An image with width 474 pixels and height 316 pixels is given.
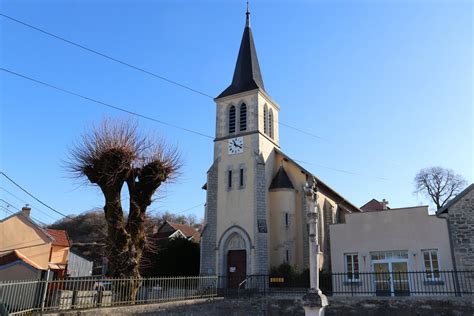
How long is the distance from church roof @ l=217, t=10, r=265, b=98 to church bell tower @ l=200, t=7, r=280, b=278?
0.26 feet

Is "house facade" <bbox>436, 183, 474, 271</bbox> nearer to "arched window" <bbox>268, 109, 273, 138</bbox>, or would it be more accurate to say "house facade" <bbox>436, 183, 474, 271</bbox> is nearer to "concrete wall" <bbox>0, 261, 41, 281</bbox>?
"arched window" <bbox>268, 109, 273, 138</bbox>

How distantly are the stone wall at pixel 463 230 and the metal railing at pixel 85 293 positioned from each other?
1214 cm

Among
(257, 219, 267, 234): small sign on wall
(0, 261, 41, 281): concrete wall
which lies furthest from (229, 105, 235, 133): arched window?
(0, 261, 41, 281): concrete wall

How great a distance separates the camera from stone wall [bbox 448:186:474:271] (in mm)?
18234

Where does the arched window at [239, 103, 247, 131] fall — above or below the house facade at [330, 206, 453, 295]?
above

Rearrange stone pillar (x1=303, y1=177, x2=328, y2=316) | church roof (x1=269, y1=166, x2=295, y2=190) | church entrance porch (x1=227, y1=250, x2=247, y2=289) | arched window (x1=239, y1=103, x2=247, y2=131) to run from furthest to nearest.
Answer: arched window (x1=239, y1=103, x2=247, y2=131), church roof (x1=269, y1=166, x2=295, y2=190), church entrance porch (x1=227, y1=250, x2=247, y2=289), stone pillar (x1=303, y1=177, x2=328, y2=316)

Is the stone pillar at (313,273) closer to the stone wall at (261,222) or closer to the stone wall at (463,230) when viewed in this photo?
the stone wall at (463,230)

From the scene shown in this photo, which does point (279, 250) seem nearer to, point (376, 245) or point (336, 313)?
point (376, 245)

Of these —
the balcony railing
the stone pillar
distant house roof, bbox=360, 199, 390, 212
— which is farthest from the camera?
distant house roof, bbox=360, 199, 390, 212

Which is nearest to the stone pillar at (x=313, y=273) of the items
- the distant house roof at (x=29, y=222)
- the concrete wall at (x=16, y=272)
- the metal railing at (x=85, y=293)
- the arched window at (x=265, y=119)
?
the metal railing at (x=85, y=293)

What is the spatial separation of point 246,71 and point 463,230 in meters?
18.1

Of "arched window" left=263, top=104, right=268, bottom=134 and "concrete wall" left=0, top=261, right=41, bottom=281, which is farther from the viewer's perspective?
"arched window" left=263, top=104, right=268, bottom=134

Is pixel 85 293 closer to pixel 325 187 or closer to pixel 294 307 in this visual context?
pixel 294 307

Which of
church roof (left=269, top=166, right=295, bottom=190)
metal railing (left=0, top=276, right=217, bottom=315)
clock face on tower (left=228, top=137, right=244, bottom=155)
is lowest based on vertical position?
metal railing (left=0, top=276, right=217, bottom=315)
